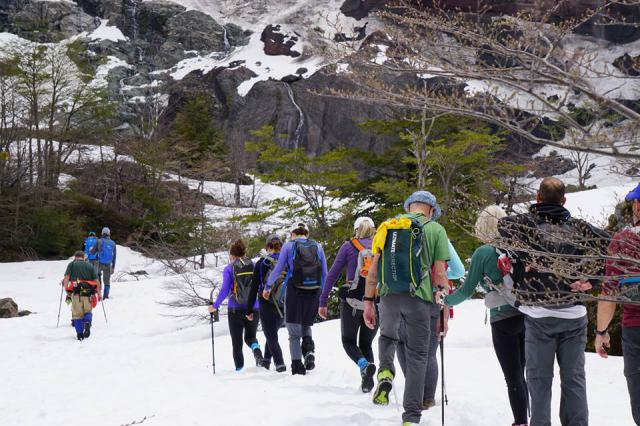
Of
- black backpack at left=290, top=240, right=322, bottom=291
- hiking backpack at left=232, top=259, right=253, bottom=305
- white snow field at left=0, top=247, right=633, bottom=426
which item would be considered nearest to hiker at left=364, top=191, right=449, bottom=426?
white snow field at left=0, top=247, right=633, bottom=426

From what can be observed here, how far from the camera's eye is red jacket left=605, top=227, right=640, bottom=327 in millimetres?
3248

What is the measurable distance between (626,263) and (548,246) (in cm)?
43

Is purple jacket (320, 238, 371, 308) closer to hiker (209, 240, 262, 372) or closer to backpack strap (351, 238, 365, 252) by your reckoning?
backpack strap (351, 238, 365, 252)

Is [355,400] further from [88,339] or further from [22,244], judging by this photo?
[22,244]

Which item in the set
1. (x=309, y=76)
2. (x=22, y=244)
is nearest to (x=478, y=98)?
(x=22, y=244)

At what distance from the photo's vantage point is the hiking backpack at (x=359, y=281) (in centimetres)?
562

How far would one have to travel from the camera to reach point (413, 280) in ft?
14.0

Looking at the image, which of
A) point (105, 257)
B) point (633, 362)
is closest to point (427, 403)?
point (633, 362)

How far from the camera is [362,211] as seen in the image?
1377 cm

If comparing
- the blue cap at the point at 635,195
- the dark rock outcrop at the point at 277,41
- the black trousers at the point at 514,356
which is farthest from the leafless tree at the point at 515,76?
the dark rock outcrop at the point at 277,41

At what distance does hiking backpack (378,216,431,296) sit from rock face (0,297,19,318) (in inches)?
525

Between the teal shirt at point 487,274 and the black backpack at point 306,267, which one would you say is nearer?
the teal shirt at point 487,274

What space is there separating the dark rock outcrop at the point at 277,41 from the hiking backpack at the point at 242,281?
171 ft

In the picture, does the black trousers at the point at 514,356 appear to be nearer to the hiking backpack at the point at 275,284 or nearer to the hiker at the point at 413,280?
the hiker at the point at 413,280
